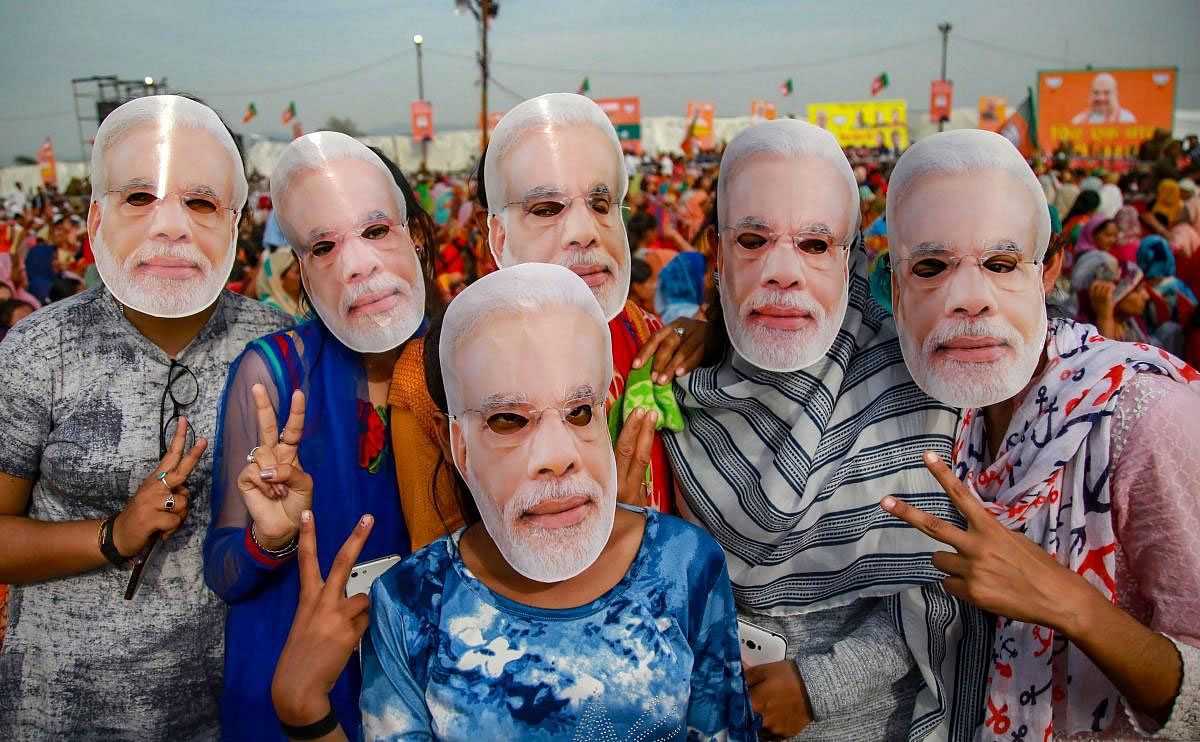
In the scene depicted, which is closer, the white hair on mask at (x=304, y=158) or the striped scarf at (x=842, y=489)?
the striped scarf at (x=842, y=489)

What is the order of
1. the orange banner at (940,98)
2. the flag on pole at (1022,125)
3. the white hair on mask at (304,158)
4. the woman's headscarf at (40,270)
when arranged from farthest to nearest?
the orange banner at (940,98)
the flag on pole at (1022,125)
the woman's headscarf at (40,270)
the white hair on mask at (304,158)

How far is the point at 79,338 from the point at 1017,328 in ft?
6.88

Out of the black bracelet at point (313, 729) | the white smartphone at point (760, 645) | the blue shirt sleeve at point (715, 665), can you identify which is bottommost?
the white smartphone at point (760, 645)

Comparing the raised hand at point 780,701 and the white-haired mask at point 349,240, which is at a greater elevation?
the white-haired mask at point 349,240

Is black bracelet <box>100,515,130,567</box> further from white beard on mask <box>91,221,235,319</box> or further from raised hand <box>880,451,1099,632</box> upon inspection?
raised hand <box>880,451,1099,632</box>

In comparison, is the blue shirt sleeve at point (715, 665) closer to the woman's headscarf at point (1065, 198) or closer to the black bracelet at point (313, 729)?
the black bracelet at point (313, 729)

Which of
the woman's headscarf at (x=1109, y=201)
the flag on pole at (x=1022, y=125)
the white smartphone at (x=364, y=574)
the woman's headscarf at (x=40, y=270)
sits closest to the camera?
the white smartphone at (x=364, y=574)

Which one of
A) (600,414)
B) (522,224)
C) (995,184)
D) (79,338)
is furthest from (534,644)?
(79,338)

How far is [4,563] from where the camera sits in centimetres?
195

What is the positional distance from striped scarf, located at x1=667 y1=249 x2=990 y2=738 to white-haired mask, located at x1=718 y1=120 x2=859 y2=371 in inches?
4.2

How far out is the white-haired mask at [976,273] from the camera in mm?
1675

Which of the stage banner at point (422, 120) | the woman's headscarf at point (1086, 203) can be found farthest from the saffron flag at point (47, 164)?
the woman's headscarf at point (1086, 203)

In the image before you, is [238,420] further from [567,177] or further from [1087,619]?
[1087,619]

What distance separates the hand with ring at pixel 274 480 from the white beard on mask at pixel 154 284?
46 cm
